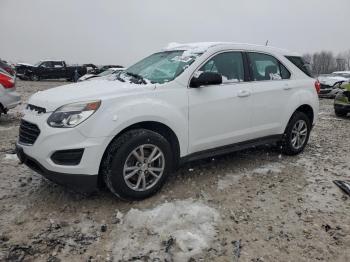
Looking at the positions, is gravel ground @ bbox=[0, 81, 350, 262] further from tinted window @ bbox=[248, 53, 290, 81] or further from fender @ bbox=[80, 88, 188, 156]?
tinted window @ bbox=[248, 53, 290, 81]

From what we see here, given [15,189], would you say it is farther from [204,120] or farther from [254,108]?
[254,108]

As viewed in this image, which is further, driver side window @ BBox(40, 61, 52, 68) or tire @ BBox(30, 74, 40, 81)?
driver side window @ BBox(40, 61, 52, 68)

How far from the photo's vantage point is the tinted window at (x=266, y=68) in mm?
4758

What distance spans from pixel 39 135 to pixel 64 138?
31 cm

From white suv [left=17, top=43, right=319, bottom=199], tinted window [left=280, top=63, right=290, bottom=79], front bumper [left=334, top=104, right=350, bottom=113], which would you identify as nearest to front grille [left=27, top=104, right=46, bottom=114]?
white suv [left=17, top=43, right=319, bottom=199]

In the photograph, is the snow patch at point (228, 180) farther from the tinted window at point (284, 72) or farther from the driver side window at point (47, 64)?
the driver side window at point (47, 64)

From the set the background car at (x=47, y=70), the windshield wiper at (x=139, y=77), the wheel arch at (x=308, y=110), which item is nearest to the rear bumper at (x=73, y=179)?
the windshield wiper at (x=139, y=77)

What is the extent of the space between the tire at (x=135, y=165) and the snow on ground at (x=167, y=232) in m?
0.24

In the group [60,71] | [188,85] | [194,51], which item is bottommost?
[60,71]

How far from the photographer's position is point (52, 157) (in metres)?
3.30

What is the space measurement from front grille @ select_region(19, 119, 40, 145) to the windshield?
129 cm

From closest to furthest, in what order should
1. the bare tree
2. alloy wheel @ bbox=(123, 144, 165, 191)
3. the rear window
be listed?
alloy wheel @ bbox=(123, 144, 165, 191)
the rear window
the bare tree

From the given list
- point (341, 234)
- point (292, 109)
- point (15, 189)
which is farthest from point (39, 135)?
point (292, 109)

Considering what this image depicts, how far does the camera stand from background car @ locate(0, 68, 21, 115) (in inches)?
301
